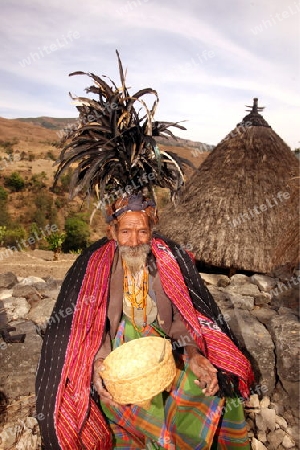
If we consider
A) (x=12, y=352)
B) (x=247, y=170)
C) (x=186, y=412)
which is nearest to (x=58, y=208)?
(x=247, y=170)

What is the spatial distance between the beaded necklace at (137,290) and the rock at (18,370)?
1.17 metres

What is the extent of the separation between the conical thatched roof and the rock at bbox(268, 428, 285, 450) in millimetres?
3194

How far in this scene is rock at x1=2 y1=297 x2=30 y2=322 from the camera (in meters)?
3.79

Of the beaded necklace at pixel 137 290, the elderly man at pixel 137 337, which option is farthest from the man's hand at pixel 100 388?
the beaded necklace at pixel 137 290

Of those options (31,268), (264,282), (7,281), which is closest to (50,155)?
(31,268)

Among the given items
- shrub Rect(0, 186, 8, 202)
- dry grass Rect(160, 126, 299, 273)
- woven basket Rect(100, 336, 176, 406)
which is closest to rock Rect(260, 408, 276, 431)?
woven basket Rect(100, 336, 176, 406)

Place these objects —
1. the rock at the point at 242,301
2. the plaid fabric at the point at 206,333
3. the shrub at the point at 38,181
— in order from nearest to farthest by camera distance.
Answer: the plaid fabric at the point at 206,333, the rock at the point at 242,301, the shrub at the point at 38,181

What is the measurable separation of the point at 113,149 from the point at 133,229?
538mm

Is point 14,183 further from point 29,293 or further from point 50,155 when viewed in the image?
point 29,293

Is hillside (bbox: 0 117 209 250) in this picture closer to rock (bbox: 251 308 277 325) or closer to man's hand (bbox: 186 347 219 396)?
rock (bbox: 251 308 277 325)

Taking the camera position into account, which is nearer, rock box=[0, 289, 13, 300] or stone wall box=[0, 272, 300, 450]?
stone wall box=[0, 272, 300, 450]

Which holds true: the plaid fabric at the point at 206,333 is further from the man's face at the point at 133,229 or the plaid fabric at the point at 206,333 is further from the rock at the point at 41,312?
the rock at the point at 41,312

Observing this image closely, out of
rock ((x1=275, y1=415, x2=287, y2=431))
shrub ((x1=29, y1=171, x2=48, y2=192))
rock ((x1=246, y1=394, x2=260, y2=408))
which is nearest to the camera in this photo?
rock ((x1=275, y1=415, x2=287, y2=431))

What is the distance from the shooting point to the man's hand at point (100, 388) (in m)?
1.95
